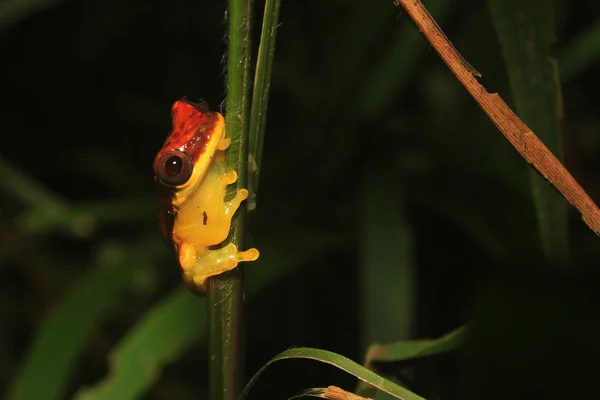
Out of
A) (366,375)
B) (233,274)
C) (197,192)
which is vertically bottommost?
(366,375)

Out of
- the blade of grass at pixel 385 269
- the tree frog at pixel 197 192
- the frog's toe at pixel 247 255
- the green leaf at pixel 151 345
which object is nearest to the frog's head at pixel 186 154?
the tree frog at pixel 197 192

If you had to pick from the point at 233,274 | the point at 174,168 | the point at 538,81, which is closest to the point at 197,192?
the point at 174,168

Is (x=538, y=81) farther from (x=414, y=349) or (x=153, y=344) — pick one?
(x=153, y=344)

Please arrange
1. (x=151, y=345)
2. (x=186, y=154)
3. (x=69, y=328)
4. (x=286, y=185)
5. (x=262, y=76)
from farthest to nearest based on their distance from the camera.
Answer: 1. (x=286, y=185)
2. (x=69, y=328)
3. (x=151, y=345)
4. (x=186, y=154)
5. (x=262, y=76)

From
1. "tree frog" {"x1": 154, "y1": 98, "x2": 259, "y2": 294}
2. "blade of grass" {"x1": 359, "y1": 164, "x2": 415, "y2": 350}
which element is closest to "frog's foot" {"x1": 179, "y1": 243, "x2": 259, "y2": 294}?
"tree frog" {"x1": 154, "y1": 98, "x2": 259, "y2": 294}

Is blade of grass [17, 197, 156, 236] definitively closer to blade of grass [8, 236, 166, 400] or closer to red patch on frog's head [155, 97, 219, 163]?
blade of grass [8, 236, 166, 400]

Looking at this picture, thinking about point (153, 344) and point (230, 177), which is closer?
point (230, 177)

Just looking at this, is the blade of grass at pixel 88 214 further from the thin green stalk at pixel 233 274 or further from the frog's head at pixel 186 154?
the thin green stalk at pixel 233 274
